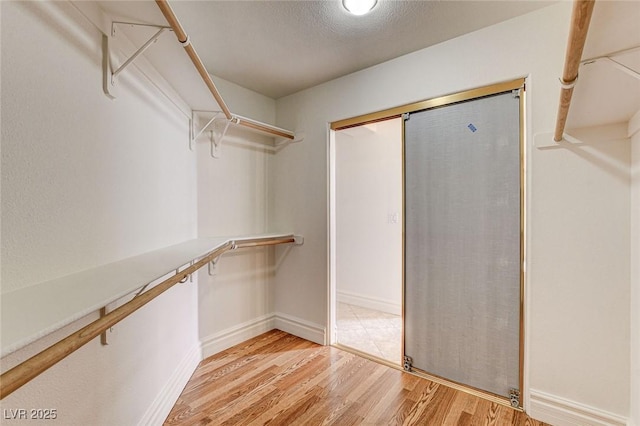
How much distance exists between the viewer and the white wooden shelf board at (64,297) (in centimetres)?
54

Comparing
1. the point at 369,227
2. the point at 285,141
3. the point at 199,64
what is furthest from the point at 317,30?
the point at 369,227

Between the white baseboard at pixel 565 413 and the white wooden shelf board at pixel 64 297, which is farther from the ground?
the white wooden shelf board at pixel 64 297

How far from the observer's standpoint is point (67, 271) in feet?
3.08

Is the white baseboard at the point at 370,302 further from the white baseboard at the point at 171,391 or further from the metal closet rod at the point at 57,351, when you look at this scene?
the metal closet rod at the point at 57,351

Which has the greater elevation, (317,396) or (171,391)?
(171,391)

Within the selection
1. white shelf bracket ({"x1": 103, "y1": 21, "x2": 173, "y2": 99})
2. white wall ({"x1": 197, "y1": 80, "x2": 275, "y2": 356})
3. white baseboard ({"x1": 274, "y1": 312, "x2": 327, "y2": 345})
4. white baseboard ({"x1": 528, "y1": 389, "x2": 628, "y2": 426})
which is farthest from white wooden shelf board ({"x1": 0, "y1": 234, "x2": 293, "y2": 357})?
white baseboard ({"x1": 528, "y1": 389, "x2": 628, "y2": 426})

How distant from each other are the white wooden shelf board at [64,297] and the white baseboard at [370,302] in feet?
9.14

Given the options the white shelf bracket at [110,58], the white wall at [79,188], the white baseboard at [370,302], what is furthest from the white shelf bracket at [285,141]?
the white baseboard at [370,302]

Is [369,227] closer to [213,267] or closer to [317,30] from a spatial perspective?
[213,267]

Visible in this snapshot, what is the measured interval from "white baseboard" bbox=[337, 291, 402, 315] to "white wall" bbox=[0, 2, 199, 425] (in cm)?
244

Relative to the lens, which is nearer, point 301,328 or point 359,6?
point 359,6

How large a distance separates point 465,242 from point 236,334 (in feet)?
6.77

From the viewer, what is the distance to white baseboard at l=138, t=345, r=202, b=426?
1500mm

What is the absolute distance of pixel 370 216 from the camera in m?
3.58
